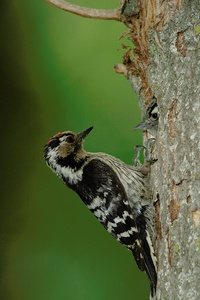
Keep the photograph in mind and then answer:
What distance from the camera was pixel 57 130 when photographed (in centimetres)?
401

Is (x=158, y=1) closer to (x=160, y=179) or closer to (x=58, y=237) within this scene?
(x=160, y=179)

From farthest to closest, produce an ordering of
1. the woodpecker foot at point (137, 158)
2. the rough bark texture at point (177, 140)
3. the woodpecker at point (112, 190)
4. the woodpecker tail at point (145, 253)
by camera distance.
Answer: the woodpecker foot at point (137, 158), the woodpecker at point (112, 190), the woodpecker tail at point (145, 253), the rough bark texture at point (177, 140)

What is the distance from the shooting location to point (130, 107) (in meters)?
3.78

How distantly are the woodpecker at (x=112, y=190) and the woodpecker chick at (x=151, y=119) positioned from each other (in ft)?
0.90

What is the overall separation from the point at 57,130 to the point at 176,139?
1703 mm

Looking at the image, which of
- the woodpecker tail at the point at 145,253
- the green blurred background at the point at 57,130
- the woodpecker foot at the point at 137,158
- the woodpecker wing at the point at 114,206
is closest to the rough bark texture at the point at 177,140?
the woodpecker tail at the point at 145,253

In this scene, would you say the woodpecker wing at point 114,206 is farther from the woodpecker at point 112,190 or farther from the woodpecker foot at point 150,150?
the woodpecker foot at point 150,150

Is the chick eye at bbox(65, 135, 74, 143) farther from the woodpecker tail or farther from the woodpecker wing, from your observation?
the woodpecker tail

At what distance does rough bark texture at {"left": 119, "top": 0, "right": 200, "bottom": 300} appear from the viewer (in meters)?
2.26

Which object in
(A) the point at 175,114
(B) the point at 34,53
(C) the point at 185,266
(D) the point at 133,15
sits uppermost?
(B) the point at 34,53

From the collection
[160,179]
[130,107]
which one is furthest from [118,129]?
[160,179]

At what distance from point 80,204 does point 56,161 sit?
0.92m

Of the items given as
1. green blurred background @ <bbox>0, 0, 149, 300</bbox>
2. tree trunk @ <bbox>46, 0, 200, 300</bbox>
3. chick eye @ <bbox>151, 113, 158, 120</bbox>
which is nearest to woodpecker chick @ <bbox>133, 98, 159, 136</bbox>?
chick eye @ <bbox>151, 113, 158, 120</bbox>

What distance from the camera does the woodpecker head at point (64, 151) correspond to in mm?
3371
